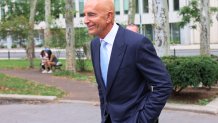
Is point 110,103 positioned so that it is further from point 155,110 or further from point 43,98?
point 43,98

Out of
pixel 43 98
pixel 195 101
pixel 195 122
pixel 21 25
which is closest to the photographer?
pixel 195 122

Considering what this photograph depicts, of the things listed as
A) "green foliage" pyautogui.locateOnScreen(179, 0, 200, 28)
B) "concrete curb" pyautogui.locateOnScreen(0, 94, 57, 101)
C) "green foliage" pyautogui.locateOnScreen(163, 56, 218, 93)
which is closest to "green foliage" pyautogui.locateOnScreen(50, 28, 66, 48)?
"green foliage" pyautogui.locateOnScreen(179, 0, 200, 28)

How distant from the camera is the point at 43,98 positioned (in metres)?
12.4

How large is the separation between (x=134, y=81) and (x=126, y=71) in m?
0.09

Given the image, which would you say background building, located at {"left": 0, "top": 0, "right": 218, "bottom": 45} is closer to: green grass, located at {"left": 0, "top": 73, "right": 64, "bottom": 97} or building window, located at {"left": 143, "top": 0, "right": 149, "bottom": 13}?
building window, located at {"left": 143, "top": 0, "right": 149, "bottom": 13}

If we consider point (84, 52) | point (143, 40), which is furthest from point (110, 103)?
point (84, 52)

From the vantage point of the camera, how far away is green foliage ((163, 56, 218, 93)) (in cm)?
1066

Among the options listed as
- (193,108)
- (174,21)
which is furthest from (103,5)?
(174,21)

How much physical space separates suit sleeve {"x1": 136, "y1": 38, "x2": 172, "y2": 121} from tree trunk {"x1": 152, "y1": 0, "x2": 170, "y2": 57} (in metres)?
9.40

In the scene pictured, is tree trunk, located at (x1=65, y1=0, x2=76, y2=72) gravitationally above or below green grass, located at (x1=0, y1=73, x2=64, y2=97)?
above

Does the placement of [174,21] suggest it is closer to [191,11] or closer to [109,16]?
[191,11]

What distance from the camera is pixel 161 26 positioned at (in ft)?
41.6

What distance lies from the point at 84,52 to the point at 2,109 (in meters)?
11.5

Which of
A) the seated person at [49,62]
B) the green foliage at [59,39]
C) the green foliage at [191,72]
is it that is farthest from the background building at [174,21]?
the green foliage at [191,72]
